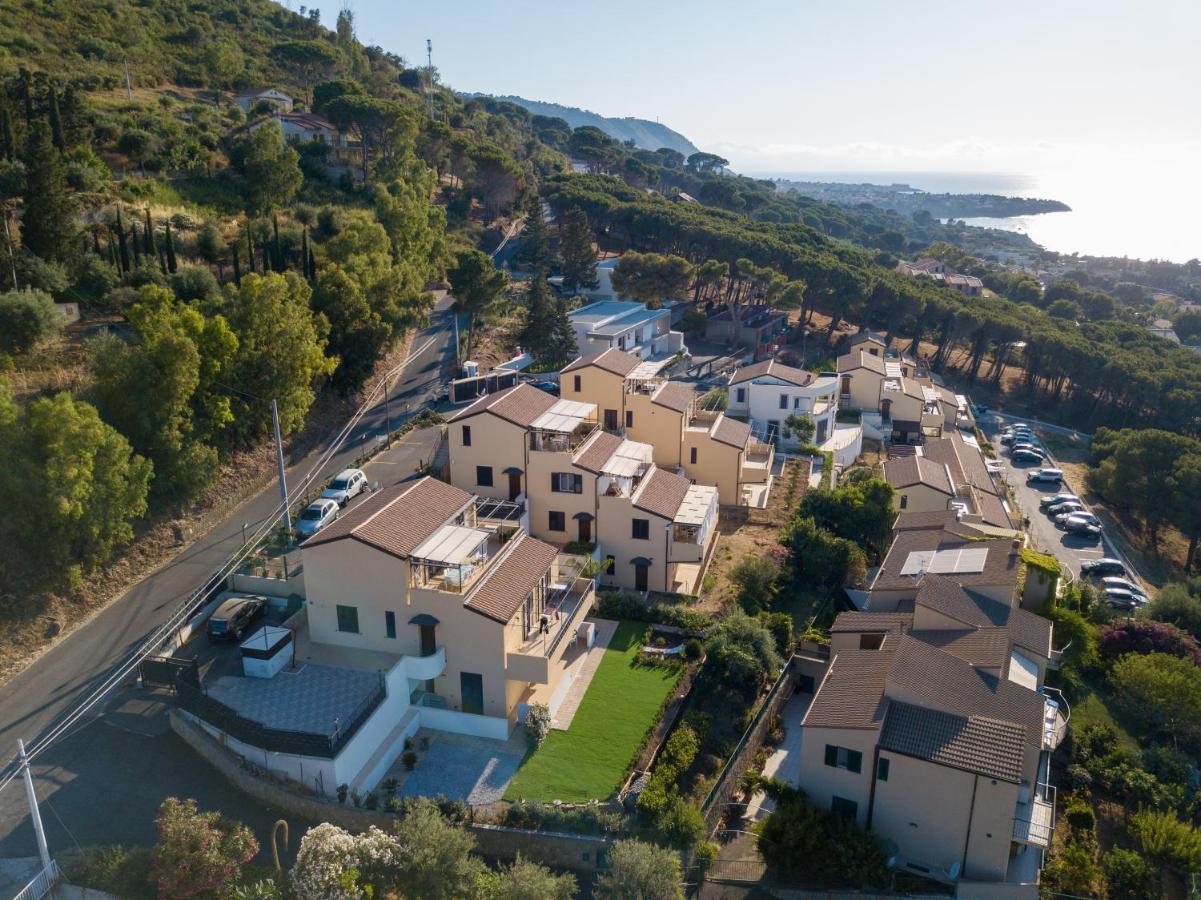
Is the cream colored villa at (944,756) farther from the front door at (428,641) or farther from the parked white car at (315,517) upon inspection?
the parked white car at (315,517)

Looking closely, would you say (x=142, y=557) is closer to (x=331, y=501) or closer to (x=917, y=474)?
(x=331, y=501)

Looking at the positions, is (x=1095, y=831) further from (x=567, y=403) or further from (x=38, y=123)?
(x=38, y=123)

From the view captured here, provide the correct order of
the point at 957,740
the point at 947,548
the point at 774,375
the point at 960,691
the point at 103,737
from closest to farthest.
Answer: the point at 957,740 < the point at 103,737 < the point at 960,691 < the point at 947,548 < the point at 774,375

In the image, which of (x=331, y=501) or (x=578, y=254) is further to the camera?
(x=578, y=254)

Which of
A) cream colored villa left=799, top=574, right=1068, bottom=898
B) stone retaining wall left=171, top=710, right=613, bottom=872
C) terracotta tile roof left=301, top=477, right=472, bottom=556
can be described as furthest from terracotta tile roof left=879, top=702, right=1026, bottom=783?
terracotta tile roof left=301, top=477, right=472, bottom=556

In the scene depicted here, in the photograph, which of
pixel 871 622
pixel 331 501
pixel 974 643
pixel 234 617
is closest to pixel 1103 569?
pixel 871 622

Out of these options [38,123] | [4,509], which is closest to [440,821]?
[4,509]

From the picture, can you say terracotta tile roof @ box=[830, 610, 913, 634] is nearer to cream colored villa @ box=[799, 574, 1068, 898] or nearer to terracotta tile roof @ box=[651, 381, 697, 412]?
cream colored villa @ box=[799, 574, 1068, 898]
